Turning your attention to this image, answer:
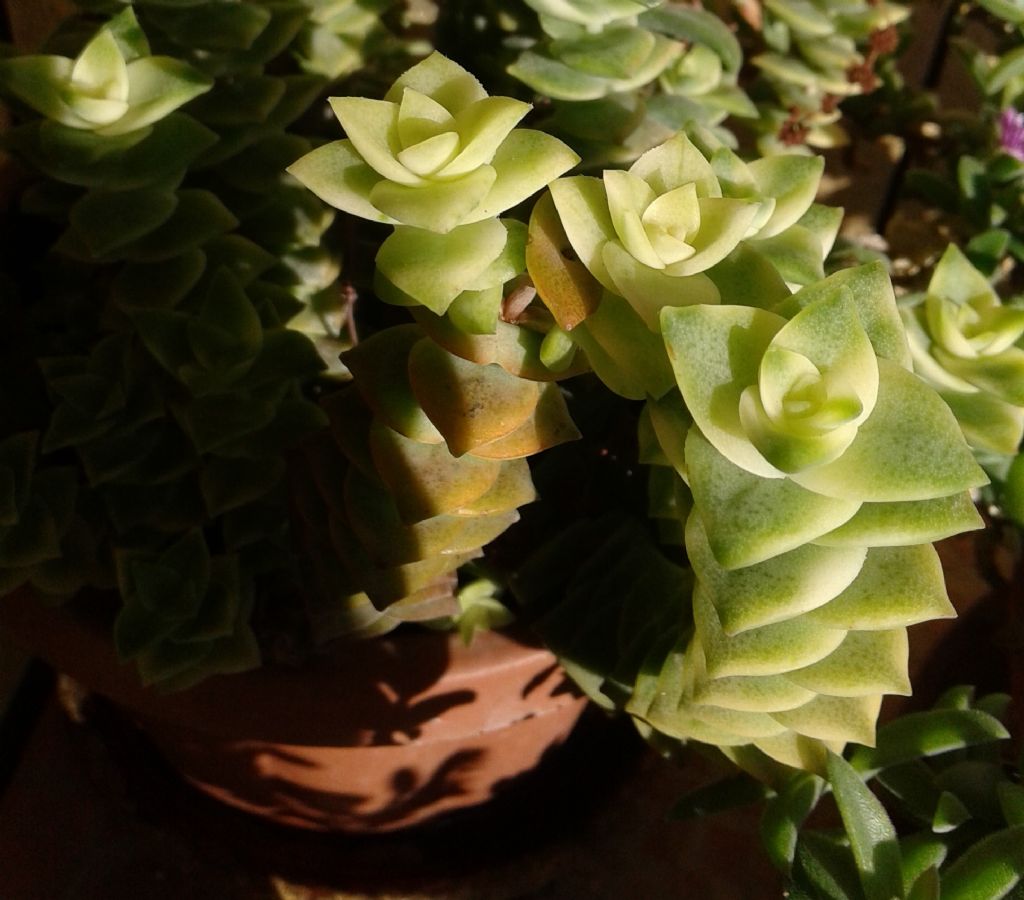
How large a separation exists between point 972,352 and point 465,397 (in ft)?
0.93

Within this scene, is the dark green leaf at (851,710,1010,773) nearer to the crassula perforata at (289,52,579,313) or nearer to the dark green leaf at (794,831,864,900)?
the dark green leaf at (794,831,864,900)

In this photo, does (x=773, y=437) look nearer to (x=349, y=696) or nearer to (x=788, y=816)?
(x=788, y=816)

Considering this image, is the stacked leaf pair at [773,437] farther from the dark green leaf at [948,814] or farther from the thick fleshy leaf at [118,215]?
the thick fleshy leaf at [118,215]

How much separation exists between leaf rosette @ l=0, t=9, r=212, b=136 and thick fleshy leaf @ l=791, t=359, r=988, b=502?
1.08ft

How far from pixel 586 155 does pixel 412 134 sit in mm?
217

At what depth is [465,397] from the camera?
375 mm

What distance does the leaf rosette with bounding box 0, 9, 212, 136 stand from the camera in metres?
0.46

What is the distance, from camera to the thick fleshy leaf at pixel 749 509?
1.04 ft

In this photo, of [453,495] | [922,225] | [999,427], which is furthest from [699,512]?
[922,225]

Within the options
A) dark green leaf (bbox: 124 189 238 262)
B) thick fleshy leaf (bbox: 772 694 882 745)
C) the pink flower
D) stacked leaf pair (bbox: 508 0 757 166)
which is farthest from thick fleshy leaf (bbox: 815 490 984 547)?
the pink flower

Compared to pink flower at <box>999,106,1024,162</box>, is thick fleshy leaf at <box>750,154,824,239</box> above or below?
above

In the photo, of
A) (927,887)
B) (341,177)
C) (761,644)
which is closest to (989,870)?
(927,887)

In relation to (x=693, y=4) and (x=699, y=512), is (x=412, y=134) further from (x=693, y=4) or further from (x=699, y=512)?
(x=693, y=4)

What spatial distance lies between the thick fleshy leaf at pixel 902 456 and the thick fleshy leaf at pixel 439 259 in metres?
0.12
